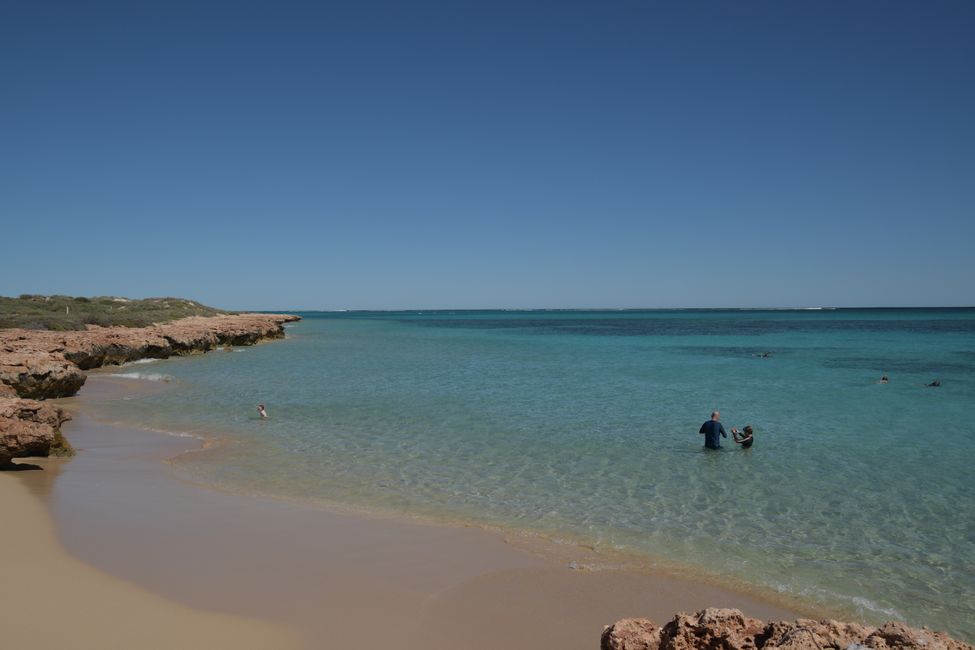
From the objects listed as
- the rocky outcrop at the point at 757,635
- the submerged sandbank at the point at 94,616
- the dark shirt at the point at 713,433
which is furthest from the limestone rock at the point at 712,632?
the dark shirt at the point at 713,433

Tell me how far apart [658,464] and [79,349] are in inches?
992

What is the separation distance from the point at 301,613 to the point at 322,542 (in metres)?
1.93

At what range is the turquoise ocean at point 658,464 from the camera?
7.42m

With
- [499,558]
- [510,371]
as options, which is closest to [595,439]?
[499,558]

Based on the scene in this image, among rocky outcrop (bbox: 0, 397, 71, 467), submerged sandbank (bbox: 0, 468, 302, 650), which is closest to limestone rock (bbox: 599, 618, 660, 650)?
submerged sandbank (bbox: 0, 468, 302, 650)

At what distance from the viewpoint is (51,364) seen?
17125 mm

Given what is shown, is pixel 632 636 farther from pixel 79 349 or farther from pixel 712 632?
pixel 79 349

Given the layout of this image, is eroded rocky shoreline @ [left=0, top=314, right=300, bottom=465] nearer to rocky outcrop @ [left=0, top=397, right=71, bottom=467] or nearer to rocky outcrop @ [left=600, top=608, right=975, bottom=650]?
rocky outcrop @ [left=0, top=397, right=71, bottom=467]

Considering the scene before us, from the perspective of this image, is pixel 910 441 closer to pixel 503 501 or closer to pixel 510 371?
pixel 503 501

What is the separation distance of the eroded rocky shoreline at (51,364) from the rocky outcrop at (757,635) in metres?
11.0

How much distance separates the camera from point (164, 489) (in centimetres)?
954

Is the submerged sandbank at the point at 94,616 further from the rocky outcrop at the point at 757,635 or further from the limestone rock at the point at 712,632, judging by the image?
the limestone rock at the point at 712,632

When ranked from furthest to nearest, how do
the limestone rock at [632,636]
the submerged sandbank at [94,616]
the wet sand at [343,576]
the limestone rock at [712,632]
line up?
the wet sand at [343,576] < the submerged sandbank at [94,616] < the limestone rock at [632,636] < the limestone rock at [712,632]

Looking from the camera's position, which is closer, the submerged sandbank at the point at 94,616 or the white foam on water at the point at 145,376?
the submerged sandbank at the point at 94,616
